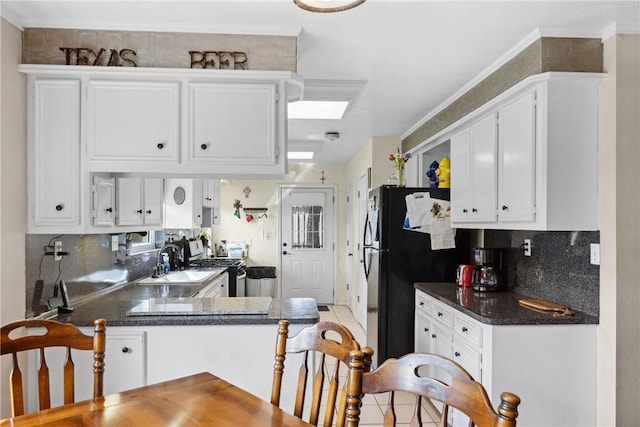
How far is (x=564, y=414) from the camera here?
2.36 meters

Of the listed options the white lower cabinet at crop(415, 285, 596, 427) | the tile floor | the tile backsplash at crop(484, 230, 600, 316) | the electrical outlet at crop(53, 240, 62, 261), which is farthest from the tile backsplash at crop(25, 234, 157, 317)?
the tile backsplash at crop(484, 230, 600, 316)

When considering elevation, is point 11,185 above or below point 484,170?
below

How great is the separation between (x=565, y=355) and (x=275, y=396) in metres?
1.65

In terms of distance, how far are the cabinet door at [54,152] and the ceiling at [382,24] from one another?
350 mm

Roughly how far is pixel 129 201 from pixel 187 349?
3.64 feet

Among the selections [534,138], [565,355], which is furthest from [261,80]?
[565,355]

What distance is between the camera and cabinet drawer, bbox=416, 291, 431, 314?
331 centimetres

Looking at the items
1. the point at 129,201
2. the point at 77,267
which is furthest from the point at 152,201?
the point at 77,267

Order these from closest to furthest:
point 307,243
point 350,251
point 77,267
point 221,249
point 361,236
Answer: point 77,267, point 361,236, point 350,251, point 221,249, point 307,243

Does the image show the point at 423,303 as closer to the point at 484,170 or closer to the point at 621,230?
the point at 484,170

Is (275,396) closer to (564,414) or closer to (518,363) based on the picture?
(518,363)

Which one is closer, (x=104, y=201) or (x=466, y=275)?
(x=104, y=201)

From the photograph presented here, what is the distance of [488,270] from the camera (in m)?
3.20

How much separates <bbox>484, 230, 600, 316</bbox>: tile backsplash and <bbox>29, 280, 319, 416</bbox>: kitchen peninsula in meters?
1.48
